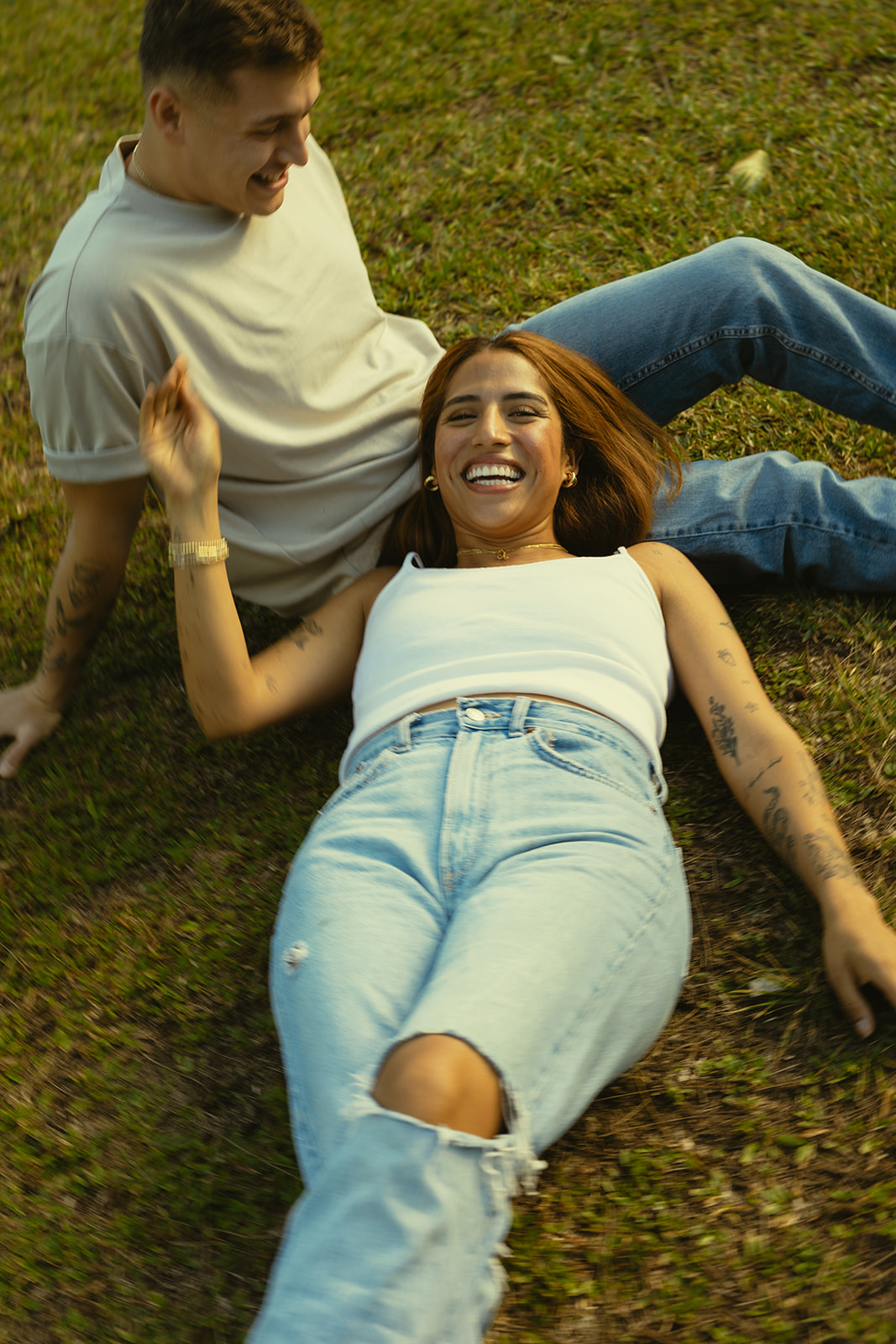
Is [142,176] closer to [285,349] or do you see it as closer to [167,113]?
[167,113]

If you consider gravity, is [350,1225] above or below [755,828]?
above

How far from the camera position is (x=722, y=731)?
2.62 metres

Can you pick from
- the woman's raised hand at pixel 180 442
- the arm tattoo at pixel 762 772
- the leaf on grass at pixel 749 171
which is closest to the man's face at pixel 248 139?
the woman's raised hand at pixel 180 442

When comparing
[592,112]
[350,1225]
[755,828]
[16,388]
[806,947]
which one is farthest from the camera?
[592,112]

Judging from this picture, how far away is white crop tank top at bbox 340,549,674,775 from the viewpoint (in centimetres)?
249

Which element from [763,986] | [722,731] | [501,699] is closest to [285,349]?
[501,699]

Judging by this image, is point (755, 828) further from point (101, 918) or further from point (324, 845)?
point (101, 918)

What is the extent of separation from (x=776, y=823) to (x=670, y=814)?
0.45 metres

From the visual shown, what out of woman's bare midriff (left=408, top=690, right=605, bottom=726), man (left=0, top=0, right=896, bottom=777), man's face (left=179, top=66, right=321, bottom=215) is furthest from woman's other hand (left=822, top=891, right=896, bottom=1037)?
man's face (left=179, top=66, right=321, bottom=215)

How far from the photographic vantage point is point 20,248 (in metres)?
5.21

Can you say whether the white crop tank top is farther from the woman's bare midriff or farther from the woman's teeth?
the woman's teeth

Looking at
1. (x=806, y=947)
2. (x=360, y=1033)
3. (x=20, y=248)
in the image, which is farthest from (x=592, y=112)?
(x=360, y=1033)

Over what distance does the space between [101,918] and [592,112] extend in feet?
13.9

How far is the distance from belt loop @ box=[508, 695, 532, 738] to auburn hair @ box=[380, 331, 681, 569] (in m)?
0.71
